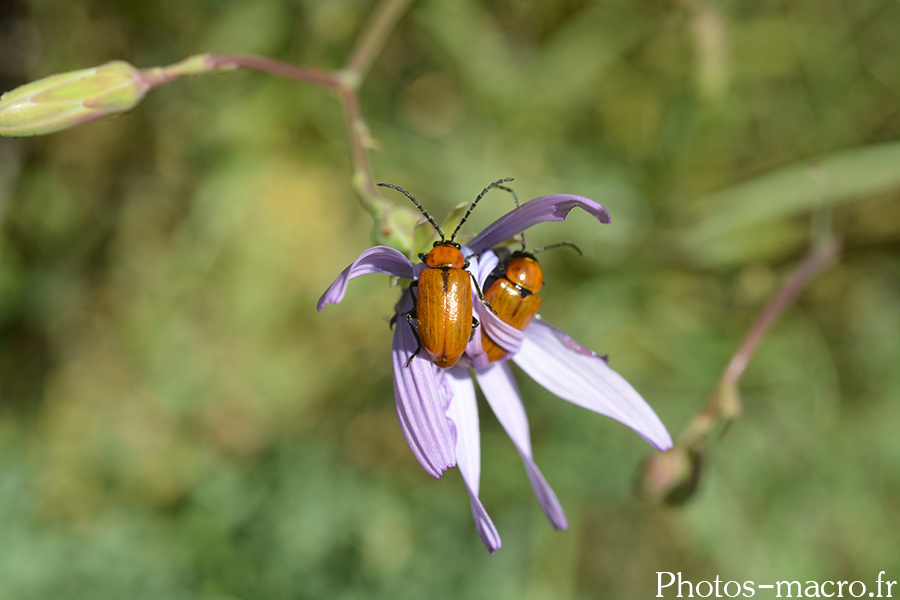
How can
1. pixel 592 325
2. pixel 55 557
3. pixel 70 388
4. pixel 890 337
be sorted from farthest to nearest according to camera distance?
1. pixel 70 388
2. pixel 890 337
3. pixel 592 325
4. pixel 55 557

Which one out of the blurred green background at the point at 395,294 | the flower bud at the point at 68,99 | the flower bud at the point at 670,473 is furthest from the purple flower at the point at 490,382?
the blurred green background at the point at 395,294

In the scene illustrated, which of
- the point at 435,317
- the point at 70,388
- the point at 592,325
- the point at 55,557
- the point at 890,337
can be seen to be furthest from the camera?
the point at 70,388

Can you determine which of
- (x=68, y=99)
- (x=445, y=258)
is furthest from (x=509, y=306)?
(x=68, y=99)

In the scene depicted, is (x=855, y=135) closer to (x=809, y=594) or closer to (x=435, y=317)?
(x=809, y=594)

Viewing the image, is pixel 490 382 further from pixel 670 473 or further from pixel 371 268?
pixel 670 473

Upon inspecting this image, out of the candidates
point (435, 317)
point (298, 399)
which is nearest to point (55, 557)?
point (298, 399)

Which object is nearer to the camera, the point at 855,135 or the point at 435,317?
the point at 435,317

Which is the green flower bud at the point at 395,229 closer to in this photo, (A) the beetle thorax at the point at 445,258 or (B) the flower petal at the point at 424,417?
(A) the beetle thorax at the point at 445,258

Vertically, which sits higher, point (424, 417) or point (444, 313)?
point (444, 313)
